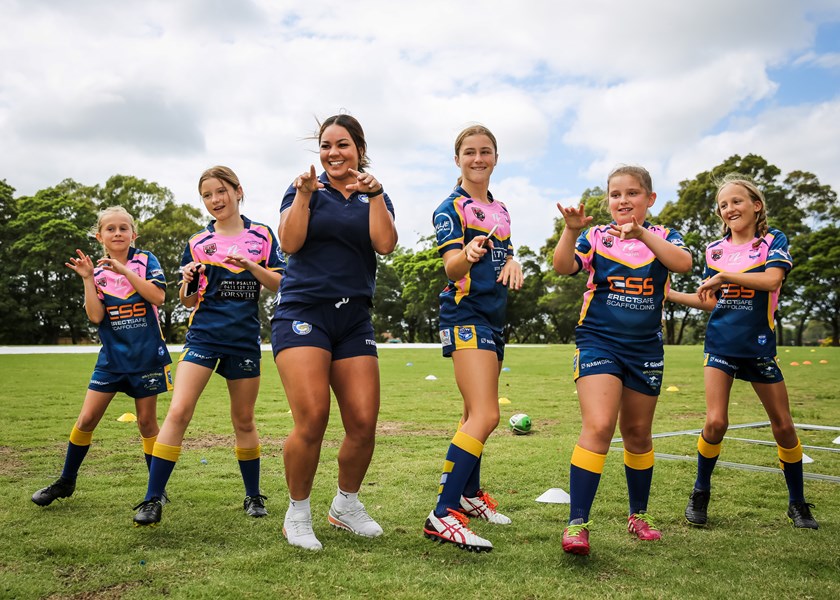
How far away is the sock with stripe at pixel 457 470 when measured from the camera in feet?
13.3

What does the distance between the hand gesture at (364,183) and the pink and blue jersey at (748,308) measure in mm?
2558

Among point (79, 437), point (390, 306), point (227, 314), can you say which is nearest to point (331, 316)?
point (227, 314)

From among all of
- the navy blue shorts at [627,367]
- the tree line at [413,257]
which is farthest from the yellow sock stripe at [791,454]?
the tree line at [413,257]

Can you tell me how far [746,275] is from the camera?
4.68m

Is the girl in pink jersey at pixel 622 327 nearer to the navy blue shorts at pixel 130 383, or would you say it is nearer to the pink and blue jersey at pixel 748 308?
the pink and blue jersey at pixel 748 308

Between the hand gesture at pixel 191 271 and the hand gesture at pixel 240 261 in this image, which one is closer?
the hand gesture at pixel 240 261

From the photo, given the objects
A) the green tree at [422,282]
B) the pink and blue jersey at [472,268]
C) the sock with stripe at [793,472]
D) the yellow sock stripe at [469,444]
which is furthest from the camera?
the green tree at [422,282]

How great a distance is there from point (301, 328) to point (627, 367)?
188 cm

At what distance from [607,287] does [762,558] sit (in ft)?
5.45

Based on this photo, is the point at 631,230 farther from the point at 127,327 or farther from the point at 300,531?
the point at 127,327

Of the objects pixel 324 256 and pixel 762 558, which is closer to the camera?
pixel 762 558

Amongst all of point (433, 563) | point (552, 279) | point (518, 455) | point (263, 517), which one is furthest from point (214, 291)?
point (552, 279)

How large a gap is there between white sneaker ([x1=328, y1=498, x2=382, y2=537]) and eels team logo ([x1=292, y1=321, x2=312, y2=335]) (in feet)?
3.56

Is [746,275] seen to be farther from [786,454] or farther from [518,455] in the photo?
[518,455]
